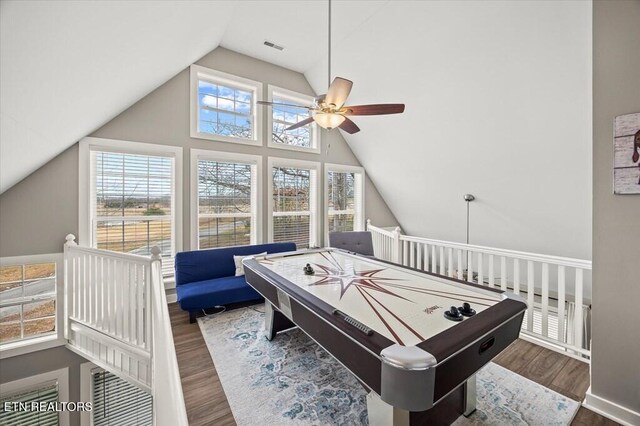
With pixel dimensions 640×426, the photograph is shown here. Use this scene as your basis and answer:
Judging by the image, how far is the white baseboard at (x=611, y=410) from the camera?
1.67m

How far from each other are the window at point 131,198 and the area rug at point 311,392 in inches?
77.0

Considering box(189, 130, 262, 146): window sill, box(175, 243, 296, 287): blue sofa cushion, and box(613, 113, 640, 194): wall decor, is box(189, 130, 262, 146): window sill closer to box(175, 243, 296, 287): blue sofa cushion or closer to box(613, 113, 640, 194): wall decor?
box(175, 243, 296, 287): blue sofa cushion

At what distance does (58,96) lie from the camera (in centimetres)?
206

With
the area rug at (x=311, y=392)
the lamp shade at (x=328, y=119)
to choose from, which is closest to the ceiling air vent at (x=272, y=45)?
the lamp shade at (x=328, y=119)

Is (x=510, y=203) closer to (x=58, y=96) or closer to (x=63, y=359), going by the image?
(x=58, y=96)

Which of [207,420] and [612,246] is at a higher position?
[612,246]

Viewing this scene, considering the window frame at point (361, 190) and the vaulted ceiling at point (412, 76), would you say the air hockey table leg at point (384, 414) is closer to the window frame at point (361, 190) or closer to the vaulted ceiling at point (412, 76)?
the vaulted ceiling at point (412, 76)

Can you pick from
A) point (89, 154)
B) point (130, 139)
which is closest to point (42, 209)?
point (89, 154)

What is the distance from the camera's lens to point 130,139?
133 inches

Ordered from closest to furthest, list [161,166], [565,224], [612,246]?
[612,246], [565,224], [161,166]

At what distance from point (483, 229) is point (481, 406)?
3261 mm

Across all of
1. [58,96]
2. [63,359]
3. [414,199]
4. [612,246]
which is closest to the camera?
[612,246]

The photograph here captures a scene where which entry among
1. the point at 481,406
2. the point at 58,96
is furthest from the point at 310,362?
the point at 58,96

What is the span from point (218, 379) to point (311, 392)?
76 centimetres
